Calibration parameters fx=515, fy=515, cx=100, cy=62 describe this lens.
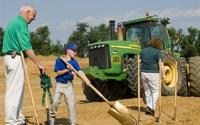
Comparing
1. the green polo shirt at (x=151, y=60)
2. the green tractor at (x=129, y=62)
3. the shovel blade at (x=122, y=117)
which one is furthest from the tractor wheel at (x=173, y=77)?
the shovel blade at (x=122, y=117)

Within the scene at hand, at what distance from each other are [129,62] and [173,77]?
1477mm

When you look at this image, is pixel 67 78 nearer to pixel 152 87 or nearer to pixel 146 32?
pixel 152 87

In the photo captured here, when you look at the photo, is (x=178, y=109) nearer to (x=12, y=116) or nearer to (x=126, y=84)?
(x=126, y=84)

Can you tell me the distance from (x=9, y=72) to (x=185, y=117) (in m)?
5.17

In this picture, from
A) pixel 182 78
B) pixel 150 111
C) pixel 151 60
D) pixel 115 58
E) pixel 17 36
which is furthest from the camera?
pixel 182 78

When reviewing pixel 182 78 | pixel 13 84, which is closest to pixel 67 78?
pixel 13 84

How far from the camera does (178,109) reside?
1312 cm

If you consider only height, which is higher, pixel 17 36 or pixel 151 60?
pixel 17 36

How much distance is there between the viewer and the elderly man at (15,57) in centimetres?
825

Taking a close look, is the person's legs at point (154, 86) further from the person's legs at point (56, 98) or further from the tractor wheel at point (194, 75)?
the tractor wheel at point (194, 75)

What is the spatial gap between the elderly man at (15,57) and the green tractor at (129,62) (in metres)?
7.36

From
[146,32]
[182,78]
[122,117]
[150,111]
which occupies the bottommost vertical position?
[150,111]

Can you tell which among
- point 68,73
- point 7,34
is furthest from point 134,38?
point 7,34

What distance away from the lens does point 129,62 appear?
16.2 m
